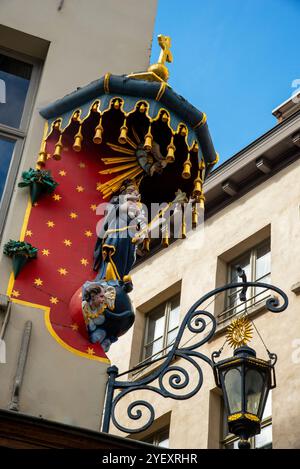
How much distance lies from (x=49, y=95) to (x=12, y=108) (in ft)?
1.66

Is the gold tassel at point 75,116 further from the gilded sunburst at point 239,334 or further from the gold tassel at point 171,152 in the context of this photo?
the gilded sunburst at point 239,334

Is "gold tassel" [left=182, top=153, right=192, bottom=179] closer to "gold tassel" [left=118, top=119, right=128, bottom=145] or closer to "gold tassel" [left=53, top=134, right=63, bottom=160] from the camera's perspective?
"gold tassel" [left=118, top=119, right=128, bottom=145]

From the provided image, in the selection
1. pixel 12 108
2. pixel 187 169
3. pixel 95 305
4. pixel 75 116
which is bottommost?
pixel 95 305

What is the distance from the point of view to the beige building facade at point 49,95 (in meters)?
12.1

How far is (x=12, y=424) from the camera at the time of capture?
1056 centimetres

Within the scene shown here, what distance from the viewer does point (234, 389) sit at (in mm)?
11914

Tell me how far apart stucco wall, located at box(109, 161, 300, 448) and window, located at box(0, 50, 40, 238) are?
302 inches

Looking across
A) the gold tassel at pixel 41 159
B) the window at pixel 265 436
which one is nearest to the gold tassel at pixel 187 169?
the gold tassel at pixel 41 159

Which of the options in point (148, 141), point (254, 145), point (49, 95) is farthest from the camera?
point (254, 145)

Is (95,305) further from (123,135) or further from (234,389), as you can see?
(123,135)

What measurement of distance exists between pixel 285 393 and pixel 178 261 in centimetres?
582

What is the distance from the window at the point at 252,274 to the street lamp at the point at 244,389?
972cm

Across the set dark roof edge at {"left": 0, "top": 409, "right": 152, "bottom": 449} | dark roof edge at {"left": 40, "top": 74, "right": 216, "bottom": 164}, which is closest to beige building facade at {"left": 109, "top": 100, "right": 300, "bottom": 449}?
dark roof edge at {"left": 40, "top": 74, "right": 216, "bottom": 164}

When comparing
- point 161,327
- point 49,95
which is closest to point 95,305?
point 49,95
